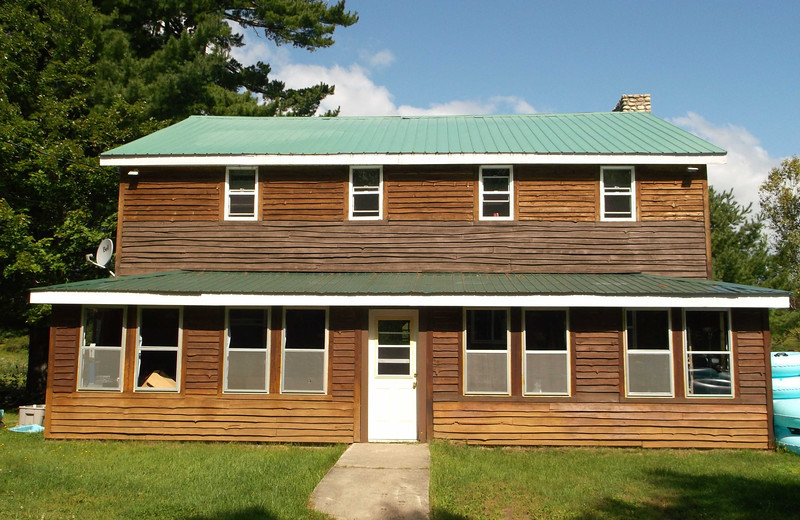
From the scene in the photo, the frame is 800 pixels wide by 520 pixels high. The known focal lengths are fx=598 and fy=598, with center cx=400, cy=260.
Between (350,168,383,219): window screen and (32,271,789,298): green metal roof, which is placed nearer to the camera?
(32,271,789,298): green metal roof

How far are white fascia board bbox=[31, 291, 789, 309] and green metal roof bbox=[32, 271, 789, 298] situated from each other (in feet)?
0.29

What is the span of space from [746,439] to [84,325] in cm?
1293

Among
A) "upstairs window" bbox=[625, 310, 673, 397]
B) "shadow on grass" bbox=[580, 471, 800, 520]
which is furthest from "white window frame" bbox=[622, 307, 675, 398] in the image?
"shadow on grass" bbox=[580, 471, 800, 520]

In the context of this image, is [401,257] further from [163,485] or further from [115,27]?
[115,27]

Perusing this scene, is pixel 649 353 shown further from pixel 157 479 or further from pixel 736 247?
pixel 736 247

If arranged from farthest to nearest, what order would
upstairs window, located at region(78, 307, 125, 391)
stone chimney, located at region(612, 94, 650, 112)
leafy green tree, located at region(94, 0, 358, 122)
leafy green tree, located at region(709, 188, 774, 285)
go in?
leafy green tree, located at region(709, 188, 774, 285)
leafy green tree, located at region(94, 0, 358, 122)
stone chimney, located at region(612, 94, 650, 112)
upstairs window, located at region(78, 307, 125, 391)

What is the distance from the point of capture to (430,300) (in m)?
10.8

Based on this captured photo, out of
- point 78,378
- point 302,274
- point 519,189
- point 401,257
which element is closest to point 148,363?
point 78,378

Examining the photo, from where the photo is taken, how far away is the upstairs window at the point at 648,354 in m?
11.4

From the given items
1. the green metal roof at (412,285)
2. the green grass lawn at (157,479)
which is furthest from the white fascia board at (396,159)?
the green grass lawn at (157,479)

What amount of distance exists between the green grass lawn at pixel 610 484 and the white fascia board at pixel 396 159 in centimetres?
586

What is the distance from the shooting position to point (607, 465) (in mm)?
9906

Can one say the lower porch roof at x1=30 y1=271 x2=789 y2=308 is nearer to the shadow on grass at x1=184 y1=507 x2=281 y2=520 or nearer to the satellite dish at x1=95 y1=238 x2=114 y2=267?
the satellite dish at x1=95 y1=238 x2=114 y2=267

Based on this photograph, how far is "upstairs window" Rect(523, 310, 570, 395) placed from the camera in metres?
11.4
